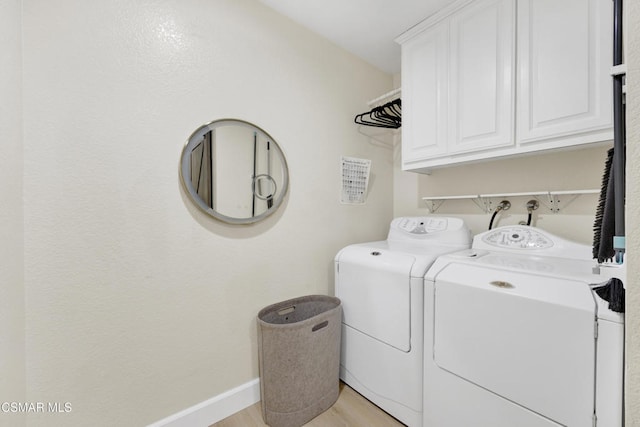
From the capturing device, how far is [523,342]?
95cm

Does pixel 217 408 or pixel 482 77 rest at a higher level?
pixel 482 77

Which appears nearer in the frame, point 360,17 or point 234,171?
point 234,171

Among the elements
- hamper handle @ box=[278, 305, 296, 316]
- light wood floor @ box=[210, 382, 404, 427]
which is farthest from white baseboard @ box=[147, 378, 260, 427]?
hamper handle @ box=[278, 305, 296, 316]

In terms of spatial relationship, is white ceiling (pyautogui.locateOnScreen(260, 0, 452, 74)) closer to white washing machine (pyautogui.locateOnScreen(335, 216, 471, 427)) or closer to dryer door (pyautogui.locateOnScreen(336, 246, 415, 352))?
white washing machine (pyautogui.locateOnScreen(335, 216, 471, 427))

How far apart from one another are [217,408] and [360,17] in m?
2.50

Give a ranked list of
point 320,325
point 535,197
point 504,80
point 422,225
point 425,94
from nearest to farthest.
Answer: point 504,80 < point 320,325 < point 535,197 < point 425,94 < point 422,225

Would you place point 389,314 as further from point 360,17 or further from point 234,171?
point 360,17

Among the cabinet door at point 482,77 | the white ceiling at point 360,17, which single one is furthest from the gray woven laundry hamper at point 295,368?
the white ceiling at point 360,17

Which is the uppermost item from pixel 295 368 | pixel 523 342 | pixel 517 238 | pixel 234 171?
pixel 234 171

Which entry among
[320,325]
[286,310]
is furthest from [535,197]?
[286,310]

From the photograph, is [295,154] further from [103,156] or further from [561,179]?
[561,179]

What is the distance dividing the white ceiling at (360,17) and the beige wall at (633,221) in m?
1.41

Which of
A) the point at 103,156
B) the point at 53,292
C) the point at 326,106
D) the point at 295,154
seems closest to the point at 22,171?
the point at 103,156

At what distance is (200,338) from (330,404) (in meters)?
0.86
